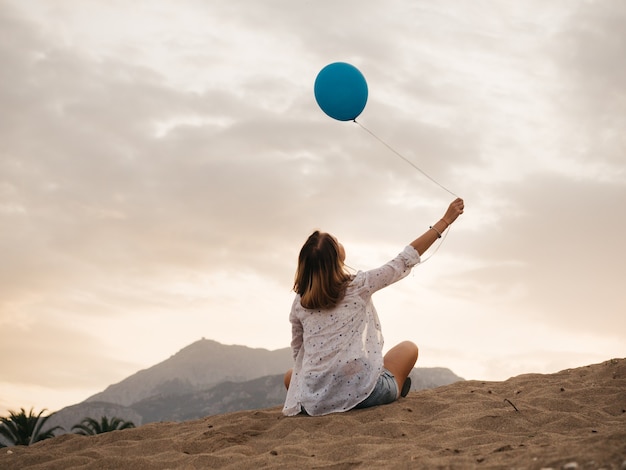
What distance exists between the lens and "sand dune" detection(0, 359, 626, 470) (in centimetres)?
407

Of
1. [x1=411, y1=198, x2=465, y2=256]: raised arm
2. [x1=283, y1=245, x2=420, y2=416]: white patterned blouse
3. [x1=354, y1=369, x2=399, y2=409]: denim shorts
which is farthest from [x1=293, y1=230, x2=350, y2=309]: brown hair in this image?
[x1=354, y1=369, x2=399, y2=409]: denim shorts

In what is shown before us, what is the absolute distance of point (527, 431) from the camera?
16.6ft

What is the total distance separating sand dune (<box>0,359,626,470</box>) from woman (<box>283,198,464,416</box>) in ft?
0.63

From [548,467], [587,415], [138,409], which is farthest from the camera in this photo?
[138,409]

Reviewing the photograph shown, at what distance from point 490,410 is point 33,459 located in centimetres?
397

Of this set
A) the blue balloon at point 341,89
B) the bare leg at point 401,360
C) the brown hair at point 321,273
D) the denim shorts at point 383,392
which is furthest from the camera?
the blue balloon at point 341,89

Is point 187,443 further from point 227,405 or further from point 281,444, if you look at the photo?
point 227,405

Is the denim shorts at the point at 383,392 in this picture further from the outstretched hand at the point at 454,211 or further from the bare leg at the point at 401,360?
the outstretched hand at the point at 454,211

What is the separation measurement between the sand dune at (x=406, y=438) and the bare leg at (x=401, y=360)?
0.26m

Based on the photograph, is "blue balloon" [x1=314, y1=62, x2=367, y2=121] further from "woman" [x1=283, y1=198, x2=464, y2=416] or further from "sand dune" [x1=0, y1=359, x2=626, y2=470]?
"sand dune" [x1=0, y1=359, x2=626, y2=470]

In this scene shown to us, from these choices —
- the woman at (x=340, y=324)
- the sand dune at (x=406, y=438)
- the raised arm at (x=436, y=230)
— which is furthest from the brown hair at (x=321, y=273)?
the sand dune at (x=406, y=438)

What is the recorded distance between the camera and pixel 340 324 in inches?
231

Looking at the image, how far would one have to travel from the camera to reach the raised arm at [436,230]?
5.91 meters

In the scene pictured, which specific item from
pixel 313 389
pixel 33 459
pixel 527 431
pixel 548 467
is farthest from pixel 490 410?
pixel 33 459
